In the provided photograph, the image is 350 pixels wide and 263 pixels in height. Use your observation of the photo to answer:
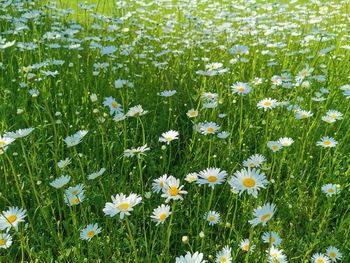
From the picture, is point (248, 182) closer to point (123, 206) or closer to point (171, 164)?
point (123, 206)

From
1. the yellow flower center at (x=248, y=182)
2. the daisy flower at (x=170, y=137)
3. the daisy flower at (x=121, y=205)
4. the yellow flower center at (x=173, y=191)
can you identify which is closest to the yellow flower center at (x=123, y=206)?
the daisy flower at (x=121, y=205)

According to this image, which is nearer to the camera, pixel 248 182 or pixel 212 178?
pixel 248 182

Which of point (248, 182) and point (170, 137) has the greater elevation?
point (248, 182)

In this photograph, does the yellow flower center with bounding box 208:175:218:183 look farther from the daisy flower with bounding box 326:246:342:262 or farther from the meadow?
the daisy flower with bounding box 326:246:342:262

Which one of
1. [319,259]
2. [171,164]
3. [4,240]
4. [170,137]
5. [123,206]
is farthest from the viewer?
[171,164]

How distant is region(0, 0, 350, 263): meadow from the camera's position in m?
1.61

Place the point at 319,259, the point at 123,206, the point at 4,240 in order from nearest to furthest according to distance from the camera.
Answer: the point at 123,206 < the point at 4,240 < the point at 319,259

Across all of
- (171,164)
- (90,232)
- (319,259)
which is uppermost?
(90,232)

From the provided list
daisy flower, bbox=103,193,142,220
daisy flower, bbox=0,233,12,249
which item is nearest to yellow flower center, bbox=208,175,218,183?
daisy flower, bbox=103,193,142,220

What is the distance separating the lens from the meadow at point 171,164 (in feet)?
5.28

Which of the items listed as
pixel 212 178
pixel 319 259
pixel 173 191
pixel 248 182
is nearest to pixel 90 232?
pixel 173 191

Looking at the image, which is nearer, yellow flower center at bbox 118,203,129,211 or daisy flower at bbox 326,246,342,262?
yellow flower center at bbox 118,203,129,211

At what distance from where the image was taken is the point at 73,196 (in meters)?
1.70

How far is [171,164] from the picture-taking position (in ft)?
8.13
